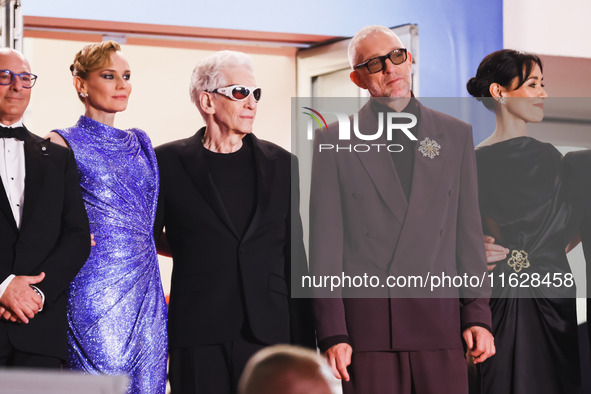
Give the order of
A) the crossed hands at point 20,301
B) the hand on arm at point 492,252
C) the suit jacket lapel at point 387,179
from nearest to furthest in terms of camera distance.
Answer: the crossed hands at point 20,301
the suit jacket lapel at point 387,179
the hand on arm at point 492,252

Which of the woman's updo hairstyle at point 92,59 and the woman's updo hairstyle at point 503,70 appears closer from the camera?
the woman's updo hairstyle at point 92,59

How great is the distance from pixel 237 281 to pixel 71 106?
460 cm

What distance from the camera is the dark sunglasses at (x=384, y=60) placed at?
12.0 feet

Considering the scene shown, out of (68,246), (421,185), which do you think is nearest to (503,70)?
(421,185)

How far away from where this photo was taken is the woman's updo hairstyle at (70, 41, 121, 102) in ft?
11.6

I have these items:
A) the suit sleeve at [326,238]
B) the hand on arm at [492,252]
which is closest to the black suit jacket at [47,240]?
the suit sleeve at [326,238]

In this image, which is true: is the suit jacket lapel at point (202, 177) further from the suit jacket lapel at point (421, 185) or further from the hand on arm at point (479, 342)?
the hand on arm at point (479, 342)

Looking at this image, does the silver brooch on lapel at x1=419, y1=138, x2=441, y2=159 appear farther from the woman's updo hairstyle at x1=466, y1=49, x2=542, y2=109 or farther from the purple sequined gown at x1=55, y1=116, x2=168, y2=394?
the purple sequined gown at x1=55, y1=116, x2=168, y2=394

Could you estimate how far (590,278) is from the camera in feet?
12.9

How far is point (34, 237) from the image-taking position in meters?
3.22

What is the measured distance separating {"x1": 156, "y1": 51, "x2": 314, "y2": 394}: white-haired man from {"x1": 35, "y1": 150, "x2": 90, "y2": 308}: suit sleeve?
386 millimetres

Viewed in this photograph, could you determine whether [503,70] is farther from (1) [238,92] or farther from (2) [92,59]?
(2) [92,59]

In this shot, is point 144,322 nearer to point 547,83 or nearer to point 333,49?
point 333,49

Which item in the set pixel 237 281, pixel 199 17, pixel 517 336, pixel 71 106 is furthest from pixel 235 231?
pixel 71 106
